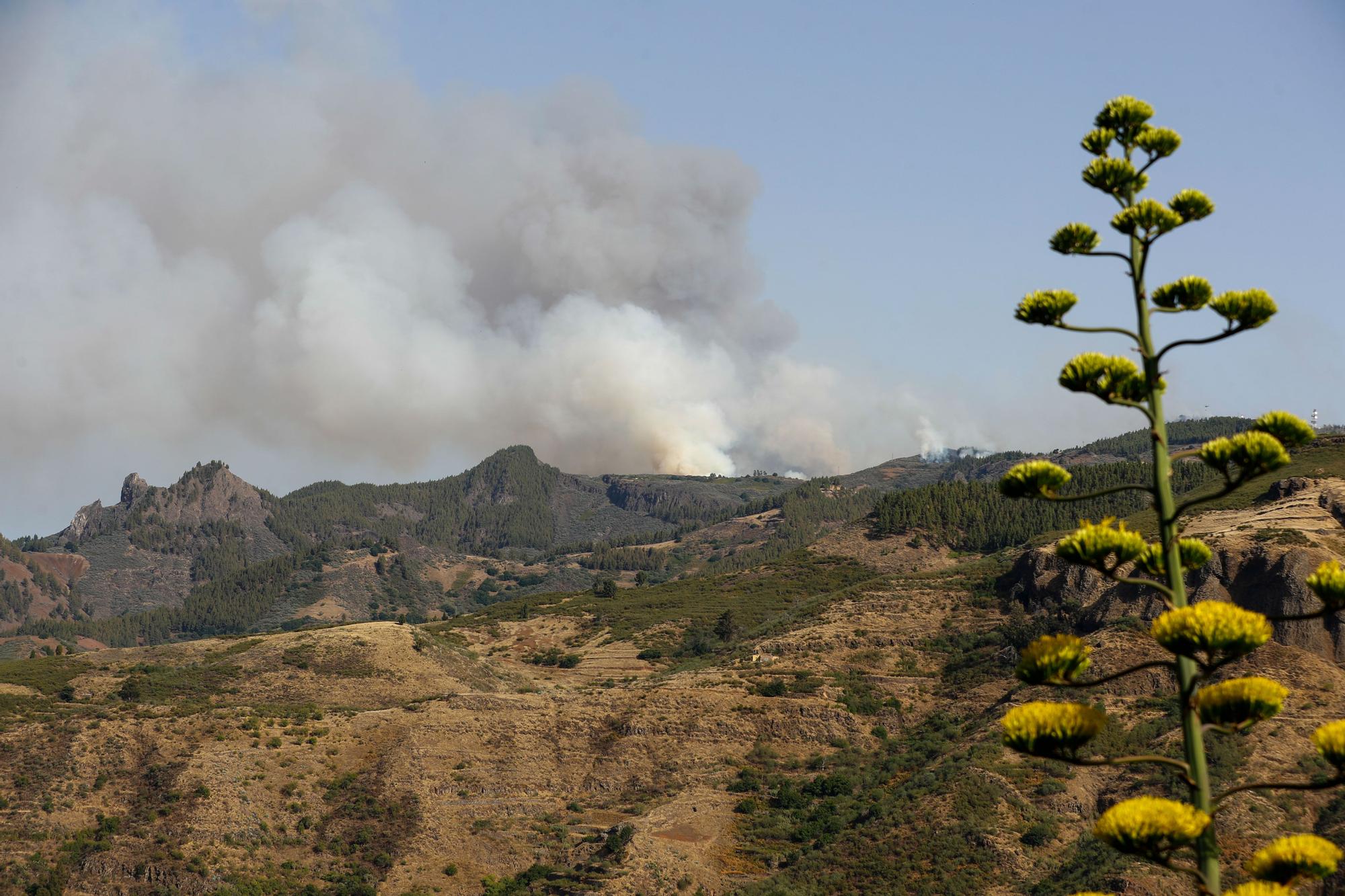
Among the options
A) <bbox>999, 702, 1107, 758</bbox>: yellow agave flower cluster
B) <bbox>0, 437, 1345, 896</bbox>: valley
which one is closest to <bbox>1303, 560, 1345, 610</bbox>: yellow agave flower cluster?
<bbox>999, 702, 1107, 758</bbox>: yellow agave flower cluster

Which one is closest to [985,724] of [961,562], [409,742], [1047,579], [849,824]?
[849,824]

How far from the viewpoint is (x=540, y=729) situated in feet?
371

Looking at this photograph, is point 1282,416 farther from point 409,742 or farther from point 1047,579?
point 1047,579

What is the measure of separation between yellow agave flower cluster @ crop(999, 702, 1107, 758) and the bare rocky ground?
58.4 m

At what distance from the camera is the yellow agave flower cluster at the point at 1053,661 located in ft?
46.7

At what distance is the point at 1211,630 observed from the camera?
42.1 feet

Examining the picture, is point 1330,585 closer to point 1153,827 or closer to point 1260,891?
point 1260,891

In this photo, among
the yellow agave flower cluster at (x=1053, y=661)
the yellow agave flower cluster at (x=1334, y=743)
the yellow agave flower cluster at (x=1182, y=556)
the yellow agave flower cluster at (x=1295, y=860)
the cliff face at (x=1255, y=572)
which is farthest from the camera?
the cliff face at (x=1255, y=572)

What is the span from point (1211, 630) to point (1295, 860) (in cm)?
316

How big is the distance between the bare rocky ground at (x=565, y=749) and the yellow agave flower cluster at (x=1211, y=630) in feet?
194

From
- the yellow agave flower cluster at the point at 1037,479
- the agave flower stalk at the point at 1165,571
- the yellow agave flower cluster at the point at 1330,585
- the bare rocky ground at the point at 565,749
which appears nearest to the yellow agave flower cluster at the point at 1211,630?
the agave flower stalk at the point at 1165,571

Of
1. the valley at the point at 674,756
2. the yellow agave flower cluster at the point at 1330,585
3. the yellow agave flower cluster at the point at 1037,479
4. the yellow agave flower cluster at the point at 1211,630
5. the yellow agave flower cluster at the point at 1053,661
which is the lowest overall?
the valley at the point at 674,756

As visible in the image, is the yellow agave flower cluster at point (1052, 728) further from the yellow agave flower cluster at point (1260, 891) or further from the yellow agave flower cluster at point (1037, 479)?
the yellow agave flower cluster at point (1037, 479)

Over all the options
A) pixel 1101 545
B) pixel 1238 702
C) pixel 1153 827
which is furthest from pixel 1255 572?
pixel 1153 827
